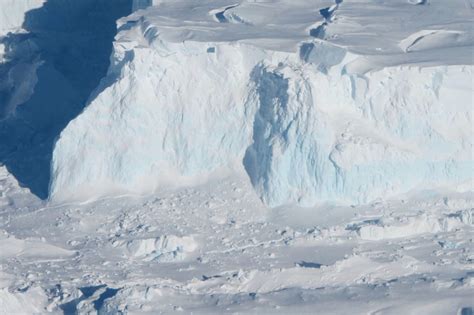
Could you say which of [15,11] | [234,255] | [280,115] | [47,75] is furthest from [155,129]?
[15,11]

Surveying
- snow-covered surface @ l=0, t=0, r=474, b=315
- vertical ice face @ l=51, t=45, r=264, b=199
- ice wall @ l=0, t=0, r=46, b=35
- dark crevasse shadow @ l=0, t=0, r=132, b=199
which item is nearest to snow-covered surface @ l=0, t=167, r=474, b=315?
snow-covered surface @ l=0, t=0, r=474, b=315

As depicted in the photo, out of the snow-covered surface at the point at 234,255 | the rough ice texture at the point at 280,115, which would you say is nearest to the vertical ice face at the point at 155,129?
the rough ice texture at the point at 280,115

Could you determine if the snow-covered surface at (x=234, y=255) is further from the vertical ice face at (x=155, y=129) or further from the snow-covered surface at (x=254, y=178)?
the vertical ice face at (x=155, y=129)

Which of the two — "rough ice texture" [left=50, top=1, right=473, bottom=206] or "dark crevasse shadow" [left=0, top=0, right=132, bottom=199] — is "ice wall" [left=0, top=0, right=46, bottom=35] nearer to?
"dark crevasse shadow" [left=0, top=0, right=132, bottom=199]

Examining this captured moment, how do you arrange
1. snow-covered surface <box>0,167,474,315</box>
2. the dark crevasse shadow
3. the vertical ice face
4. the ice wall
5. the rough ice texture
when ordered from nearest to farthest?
1. snow-covered surface <box>0,167,474,315</box>
2. the rough ice texture
3. the vertical ice face
4. the dark crevasse shadow
5. the ice wall

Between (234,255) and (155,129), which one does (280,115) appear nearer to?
(155,129)
